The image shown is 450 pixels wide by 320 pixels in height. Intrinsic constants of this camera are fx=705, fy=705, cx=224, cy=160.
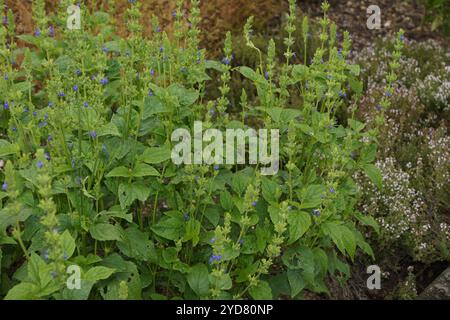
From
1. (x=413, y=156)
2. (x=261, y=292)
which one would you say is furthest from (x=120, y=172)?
(x=413, y=156)

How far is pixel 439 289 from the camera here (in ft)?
12.5

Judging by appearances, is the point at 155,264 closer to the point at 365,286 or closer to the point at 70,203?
the point at 70,203

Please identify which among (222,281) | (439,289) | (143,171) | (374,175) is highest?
(143,171)

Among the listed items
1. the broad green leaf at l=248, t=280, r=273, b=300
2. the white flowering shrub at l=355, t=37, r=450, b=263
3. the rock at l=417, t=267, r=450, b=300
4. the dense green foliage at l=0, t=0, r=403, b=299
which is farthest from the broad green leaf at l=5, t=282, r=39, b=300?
the rock at l=417, t=267, r=450, b=300

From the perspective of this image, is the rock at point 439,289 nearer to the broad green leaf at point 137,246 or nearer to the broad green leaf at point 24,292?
the broad green leaf at point 137,246

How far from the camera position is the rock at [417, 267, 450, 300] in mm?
3797

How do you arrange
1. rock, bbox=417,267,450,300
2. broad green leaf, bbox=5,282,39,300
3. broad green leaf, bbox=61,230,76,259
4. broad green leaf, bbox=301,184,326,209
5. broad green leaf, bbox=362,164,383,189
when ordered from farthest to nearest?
rock, bbox=417,267,450,300, broad green leaf, bbox=362,164,383,189, broad green leaf, bbox=301,184,326,209, broad green leaf, bbox=61,230,76,259, broad green leaf, bbox=5,282,39,300

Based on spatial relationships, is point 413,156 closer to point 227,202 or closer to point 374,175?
point 374,175

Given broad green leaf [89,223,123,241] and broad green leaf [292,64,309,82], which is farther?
broad green leaf [292,64,309,82]

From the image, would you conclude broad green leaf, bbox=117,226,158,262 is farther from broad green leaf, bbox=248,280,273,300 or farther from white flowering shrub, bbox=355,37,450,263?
white flowering shrub, bbox=355,37,450,263

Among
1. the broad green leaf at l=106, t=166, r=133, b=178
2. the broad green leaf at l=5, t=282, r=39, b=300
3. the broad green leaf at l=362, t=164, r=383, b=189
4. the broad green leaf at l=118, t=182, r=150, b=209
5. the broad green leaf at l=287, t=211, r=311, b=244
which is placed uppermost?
the broad green leaf at l=106, t=166, r=133, b=178
